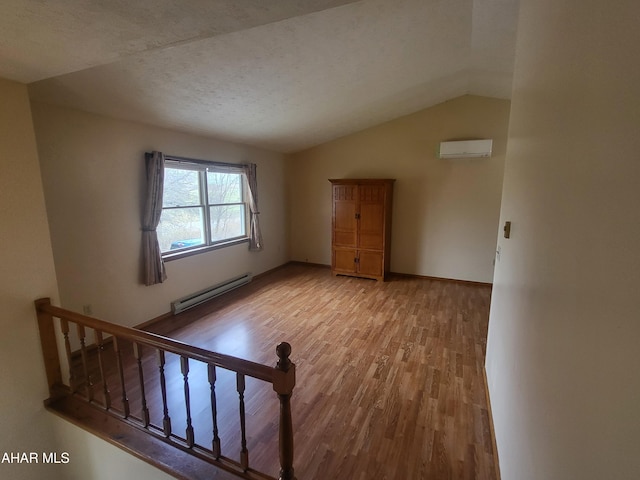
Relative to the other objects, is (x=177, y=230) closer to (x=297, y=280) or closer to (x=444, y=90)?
(x=297, y=280)

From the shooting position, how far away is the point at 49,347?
201 centimetres

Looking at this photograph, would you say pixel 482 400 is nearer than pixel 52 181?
Yes

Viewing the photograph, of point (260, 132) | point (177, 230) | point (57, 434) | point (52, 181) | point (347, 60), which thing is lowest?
point (57, 434)

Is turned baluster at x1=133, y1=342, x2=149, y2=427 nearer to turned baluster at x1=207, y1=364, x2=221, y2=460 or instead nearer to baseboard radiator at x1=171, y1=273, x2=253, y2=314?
turned baluster at x1=207, y1=364, x2=221, y2=460

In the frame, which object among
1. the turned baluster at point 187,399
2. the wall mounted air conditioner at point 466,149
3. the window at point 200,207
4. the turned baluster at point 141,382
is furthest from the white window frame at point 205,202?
the wall mounted air conditioner at point 466,149

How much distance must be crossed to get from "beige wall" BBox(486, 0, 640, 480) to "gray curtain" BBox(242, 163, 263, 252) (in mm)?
3883

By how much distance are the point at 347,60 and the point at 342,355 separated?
2691 mm

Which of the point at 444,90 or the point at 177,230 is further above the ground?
the point at 444,90

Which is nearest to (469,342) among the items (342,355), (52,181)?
(342,355)

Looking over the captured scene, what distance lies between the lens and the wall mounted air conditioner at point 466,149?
14.0ft

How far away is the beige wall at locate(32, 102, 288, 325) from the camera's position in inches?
99.0

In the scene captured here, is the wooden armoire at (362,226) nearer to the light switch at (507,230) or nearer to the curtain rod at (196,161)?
the curtain rod at (196,161)

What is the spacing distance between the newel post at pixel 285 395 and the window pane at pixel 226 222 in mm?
3311

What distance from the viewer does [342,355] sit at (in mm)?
2789
